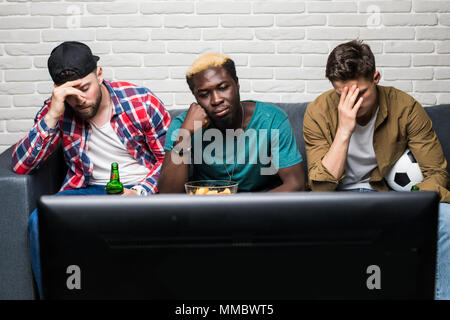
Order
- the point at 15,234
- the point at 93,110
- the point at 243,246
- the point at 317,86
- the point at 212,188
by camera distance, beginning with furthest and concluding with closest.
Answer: the point at 317,86 < the point at 93,110 < the point at 15,234 < the point at 212,188 < the point at 243,246

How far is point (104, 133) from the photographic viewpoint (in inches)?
79.3

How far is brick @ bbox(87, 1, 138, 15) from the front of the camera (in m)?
2.67

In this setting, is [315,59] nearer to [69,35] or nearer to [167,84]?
[167,84]

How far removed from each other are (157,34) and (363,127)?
1498 mm

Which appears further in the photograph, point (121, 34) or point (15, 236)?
point (121, 34)

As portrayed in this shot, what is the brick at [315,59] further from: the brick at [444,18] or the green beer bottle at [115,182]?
the green beer bottle at [115,182]

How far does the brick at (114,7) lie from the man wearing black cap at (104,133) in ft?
2.63

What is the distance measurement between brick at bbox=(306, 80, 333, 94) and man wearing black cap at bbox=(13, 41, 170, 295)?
112 cm

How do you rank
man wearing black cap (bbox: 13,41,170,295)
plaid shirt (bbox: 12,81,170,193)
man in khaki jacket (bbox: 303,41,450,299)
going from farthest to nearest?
plaid shirt (bbox: 12,81,170,193)
man wearing black cap (bbox: 13,41,170,295)
man in khaki jacket (bbox: 303,41,450,299)

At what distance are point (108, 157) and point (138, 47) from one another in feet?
3.24

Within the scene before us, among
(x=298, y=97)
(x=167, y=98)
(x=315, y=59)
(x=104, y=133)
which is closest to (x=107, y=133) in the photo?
(x=104, y=133)

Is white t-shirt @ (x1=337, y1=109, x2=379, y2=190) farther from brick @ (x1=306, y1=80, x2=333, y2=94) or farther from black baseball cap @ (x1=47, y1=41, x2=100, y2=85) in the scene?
black baseball cap @ (x1=47, y1=41, x2=100, y2=85)

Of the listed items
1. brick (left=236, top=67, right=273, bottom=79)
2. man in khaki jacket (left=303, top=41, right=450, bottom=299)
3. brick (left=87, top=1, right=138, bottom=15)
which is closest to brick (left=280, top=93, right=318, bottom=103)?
brick (left=236, top=67, right=273, bottom=79)

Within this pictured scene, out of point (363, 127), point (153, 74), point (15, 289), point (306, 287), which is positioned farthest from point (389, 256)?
point (153, 74)
